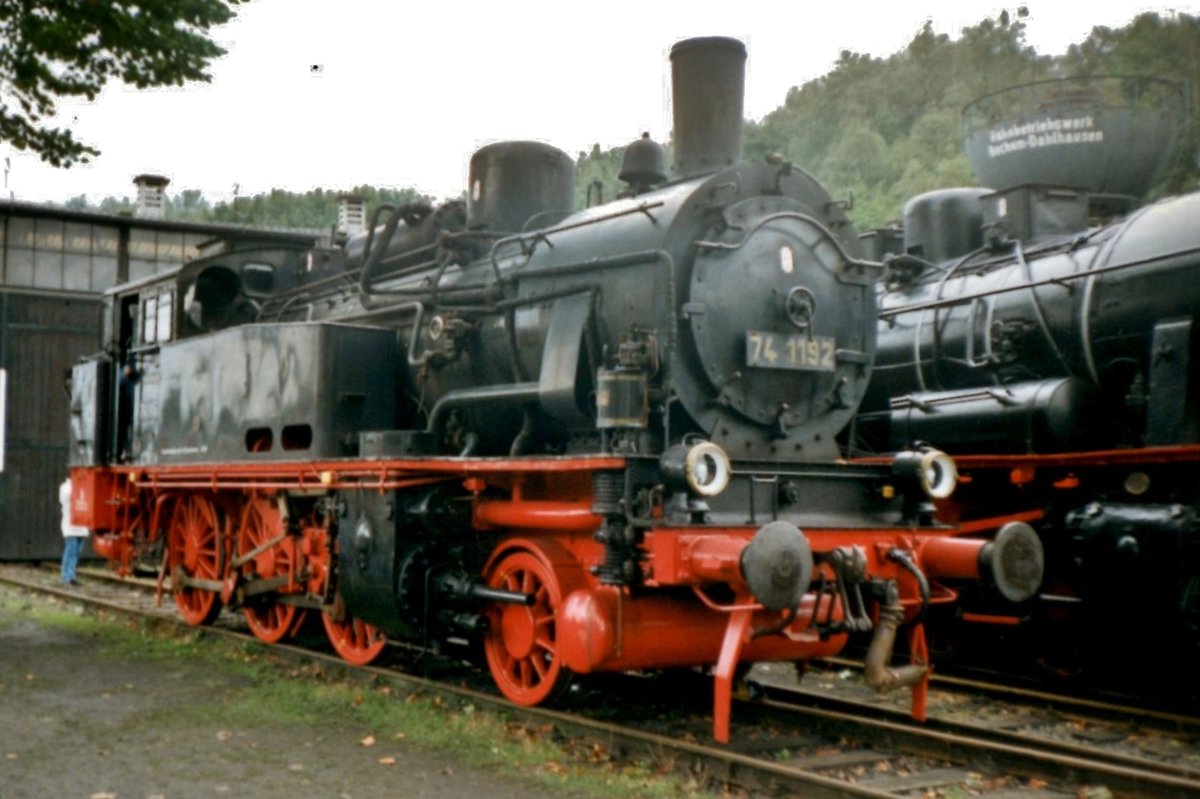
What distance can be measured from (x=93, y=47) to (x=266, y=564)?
4425mm

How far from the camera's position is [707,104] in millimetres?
7316

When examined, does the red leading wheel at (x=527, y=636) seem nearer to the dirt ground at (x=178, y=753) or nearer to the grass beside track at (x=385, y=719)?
the grass beside track at (x=385, y=719)

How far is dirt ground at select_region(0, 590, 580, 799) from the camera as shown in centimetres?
551

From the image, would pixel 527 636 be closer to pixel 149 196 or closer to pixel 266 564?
pixel 266 564

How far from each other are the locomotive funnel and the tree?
4.81 metres

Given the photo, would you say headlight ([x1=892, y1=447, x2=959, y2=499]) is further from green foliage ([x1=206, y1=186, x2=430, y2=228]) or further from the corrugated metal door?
green foliage ([x1=206, y1=186, x2=430, y2=228])

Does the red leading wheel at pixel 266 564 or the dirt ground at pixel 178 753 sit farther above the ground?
the red leading wheel at pixel 266 564

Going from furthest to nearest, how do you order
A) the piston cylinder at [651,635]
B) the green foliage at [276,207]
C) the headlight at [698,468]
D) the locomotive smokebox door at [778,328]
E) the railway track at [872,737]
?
1. the green foliage at [276,207]
2. the locomotive smokebox door at [778,328]
3. the piston cylinder at [651,635]
4. the headlight at [698,468]
5. the railway track at [872,737]

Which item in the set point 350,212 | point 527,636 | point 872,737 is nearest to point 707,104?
point 527,636

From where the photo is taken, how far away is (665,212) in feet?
22.1

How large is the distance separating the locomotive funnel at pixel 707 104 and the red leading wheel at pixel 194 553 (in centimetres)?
539

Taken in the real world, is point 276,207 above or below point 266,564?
above

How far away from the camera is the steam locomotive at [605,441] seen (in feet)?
20.3

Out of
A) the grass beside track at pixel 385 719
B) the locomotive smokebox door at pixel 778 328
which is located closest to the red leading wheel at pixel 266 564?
the grass beside track at pixel 385 719
